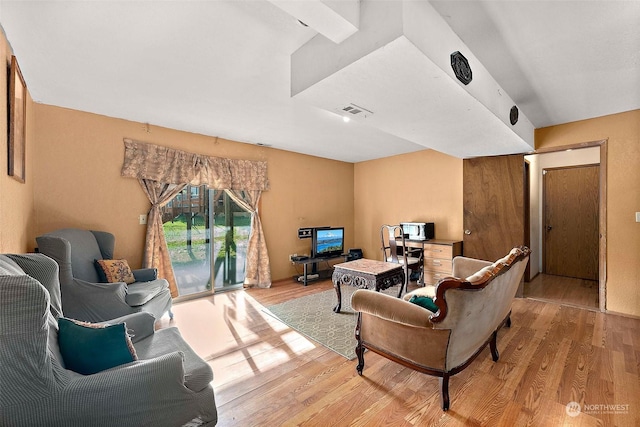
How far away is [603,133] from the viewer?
3.30 m

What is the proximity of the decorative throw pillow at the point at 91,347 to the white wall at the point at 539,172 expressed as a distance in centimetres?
549

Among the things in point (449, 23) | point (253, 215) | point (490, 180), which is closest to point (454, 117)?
point (449, 23)

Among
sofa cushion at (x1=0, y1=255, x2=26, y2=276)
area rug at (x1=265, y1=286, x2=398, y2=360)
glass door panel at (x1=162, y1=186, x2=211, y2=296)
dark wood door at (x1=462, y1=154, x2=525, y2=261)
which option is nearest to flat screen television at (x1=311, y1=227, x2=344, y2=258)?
area rug at (x1=265, y1=286, x2=398, y2=360)

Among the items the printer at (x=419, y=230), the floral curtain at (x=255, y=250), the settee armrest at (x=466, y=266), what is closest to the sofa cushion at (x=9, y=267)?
the floral curtain at (x=255, y=250)

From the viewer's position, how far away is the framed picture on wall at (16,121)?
189 cm

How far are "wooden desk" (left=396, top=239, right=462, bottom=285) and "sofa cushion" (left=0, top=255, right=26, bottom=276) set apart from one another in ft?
14.6

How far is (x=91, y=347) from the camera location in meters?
1.21

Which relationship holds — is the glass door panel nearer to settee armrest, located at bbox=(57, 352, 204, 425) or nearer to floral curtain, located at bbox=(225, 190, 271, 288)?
floral curtain, located at bbox=(225, 190, 271, 288)

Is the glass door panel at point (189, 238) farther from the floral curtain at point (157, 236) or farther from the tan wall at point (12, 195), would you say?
the tan wall at point (12, 195)

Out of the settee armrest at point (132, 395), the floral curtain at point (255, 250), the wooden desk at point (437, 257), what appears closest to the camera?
the settee armrest at point (132, 395)

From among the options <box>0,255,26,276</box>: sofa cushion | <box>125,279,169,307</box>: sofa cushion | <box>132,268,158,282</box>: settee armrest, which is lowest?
<box>125,279,169,307</box>: sofa cushion

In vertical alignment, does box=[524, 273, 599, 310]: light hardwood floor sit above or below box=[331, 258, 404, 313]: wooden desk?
below

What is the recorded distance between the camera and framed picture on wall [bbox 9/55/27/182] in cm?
189

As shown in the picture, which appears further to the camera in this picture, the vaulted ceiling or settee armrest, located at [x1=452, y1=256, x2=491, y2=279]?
settee armrest, located at [x1=452, y1=256, x2=491, y2=279]
